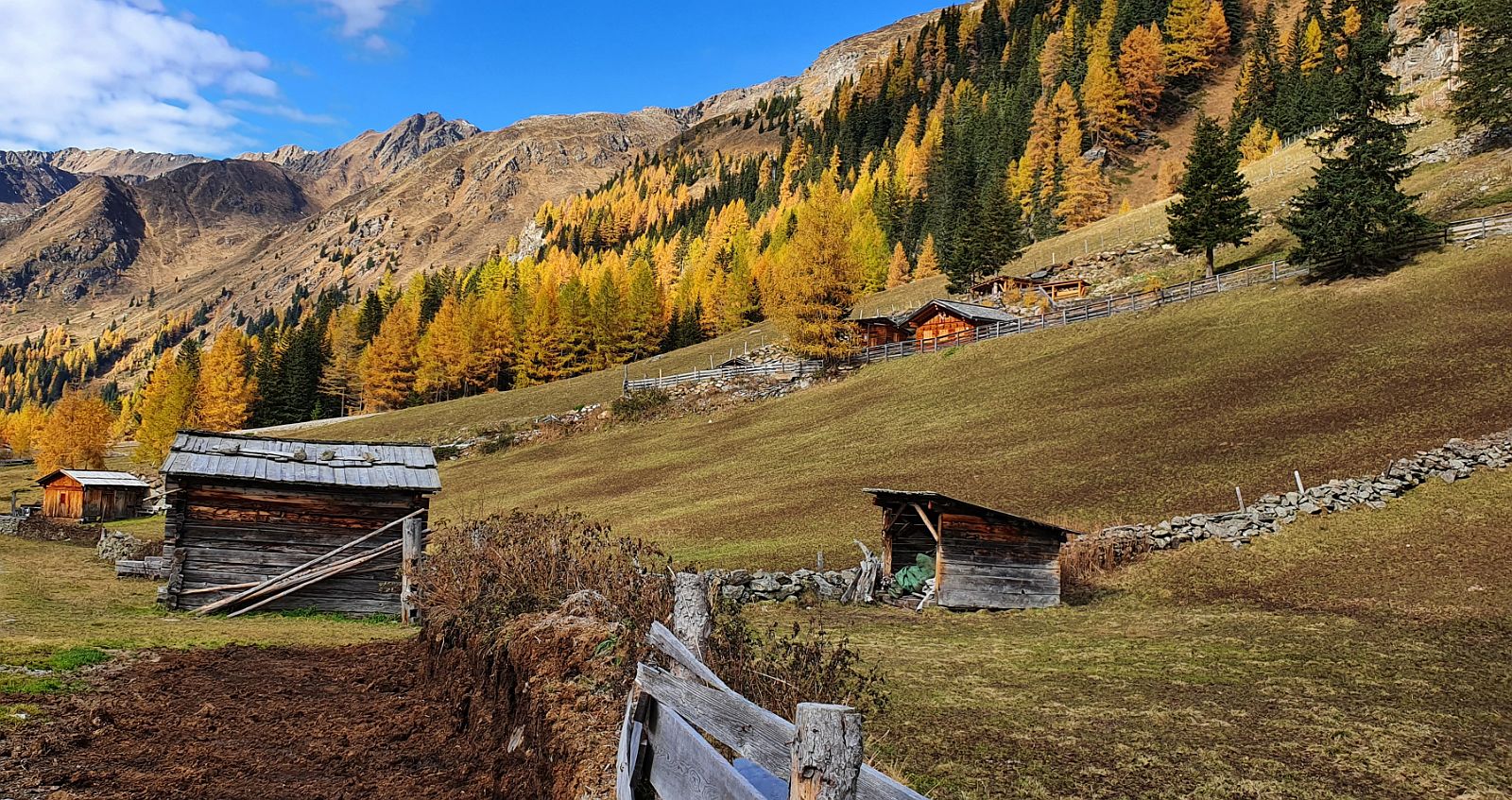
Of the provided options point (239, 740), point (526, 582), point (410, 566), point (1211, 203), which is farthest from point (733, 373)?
point (239, 740)

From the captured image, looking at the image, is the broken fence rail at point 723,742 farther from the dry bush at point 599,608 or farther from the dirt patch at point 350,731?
the dry bush at point 599,608

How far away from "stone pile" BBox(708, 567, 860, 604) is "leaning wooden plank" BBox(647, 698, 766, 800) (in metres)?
13.3

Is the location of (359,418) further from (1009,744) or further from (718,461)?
(1009,744)

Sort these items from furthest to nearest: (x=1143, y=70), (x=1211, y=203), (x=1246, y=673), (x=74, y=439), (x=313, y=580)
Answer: (x=1143, y=70)
(x=74, y=439)
(x=1211, y=203)
(x=313, y=580)
(x=1246, y=673)

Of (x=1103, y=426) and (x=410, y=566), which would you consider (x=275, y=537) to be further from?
(x=1103, y=426)

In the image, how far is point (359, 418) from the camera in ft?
248

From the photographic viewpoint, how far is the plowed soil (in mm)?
6391

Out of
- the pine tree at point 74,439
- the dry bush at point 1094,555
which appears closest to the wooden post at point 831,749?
the dry bush at point 1094,555

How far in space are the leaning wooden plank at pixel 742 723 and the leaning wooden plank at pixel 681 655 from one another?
0.39ft

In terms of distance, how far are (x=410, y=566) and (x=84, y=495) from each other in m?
44.3

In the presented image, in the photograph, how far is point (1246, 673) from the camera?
10.7m

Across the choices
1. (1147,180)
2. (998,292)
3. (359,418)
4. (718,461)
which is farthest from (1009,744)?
(1147,180)

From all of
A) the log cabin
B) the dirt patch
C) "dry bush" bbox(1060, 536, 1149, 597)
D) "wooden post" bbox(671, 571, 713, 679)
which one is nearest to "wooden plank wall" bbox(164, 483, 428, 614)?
the dirt patch

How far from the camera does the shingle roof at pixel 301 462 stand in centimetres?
1591
